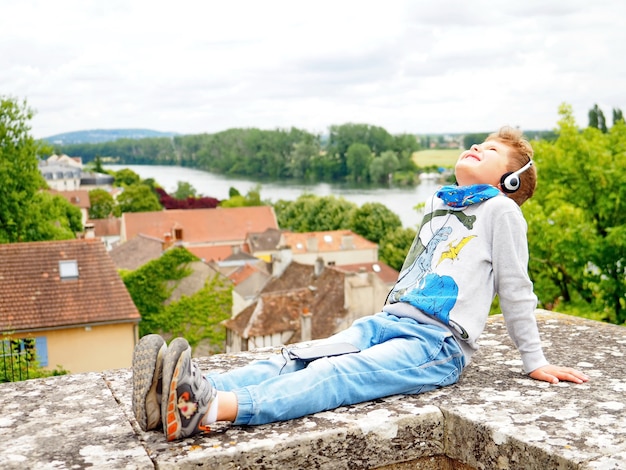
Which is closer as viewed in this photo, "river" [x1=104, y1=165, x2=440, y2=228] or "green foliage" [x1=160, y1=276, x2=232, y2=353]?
"green foliage" [x1=160, y1=276, x2=232, y2=353]

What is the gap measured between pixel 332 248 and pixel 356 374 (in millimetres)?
52560

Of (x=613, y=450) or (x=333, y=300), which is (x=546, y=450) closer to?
(x=613, y=450)

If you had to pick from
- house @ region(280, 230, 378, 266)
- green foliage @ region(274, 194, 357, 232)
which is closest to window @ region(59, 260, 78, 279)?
house @ region(280, 230, 378, 266)

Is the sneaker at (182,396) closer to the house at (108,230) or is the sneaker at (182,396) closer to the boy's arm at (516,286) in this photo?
the boy's arm at (516,286)

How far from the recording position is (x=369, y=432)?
2.43 meters

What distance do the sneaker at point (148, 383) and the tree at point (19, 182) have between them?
3050 cm

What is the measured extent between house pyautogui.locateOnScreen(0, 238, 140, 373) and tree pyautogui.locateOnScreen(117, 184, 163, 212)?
6873 cm

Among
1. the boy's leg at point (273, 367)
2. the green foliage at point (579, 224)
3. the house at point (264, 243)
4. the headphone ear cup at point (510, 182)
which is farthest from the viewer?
the house at point (264, 243)

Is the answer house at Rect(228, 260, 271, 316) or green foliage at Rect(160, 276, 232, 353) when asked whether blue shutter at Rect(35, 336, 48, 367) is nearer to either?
green foliage at Rect(160, 276, 232, 353)

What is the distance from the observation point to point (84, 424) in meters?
2.51

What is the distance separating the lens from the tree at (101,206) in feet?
316

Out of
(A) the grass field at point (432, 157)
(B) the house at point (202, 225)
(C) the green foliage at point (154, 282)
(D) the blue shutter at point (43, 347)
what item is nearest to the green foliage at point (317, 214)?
(B) the house at point (202, 225)

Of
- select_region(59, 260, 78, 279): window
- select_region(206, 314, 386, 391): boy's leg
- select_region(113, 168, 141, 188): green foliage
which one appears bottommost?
select_region(59, 260, 78, 279): window

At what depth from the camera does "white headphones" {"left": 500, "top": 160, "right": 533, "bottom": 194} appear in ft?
10.6
